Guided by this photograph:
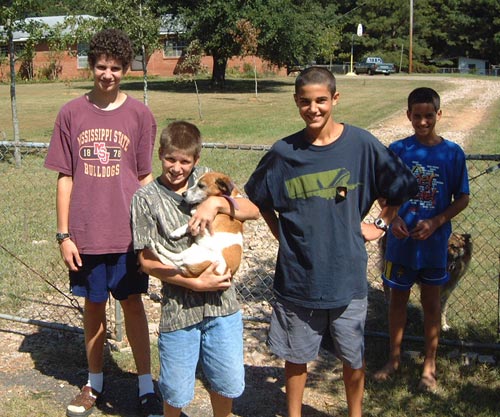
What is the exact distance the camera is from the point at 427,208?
12.0ft

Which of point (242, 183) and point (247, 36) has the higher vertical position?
point (247, 36)

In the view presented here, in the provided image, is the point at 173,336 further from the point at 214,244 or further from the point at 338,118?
the point at 338,118

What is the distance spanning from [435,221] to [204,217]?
1457 millimetres

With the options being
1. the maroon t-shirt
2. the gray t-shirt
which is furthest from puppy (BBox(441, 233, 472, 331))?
the maroon t-shirt

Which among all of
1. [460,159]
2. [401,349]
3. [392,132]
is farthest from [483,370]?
[392,132]

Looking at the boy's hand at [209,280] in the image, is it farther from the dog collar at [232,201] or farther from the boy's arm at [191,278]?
the dog collar at [232,201]

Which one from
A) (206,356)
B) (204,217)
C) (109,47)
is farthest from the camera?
(109,47)

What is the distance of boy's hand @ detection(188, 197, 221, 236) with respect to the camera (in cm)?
278

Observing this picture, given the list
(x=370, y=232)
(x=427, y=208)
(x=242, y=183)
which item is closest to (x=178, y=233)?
(x=370, y=232)

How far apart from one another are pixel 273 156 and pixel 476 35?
6251 cm

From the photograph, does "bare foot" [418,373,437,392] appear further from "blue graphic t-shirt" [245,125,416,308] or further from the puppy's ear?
the puppy's ear

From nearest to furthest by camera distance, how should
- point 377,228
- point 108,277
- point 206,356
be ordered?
point 206,356, point 377,228, point 108,277

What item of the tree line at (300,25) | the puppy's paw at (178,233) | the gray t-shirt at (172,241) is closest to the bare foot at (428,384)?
the gray t-shirt at (172,241)

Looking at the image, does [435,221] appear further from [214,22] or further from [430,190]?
[214,22]
